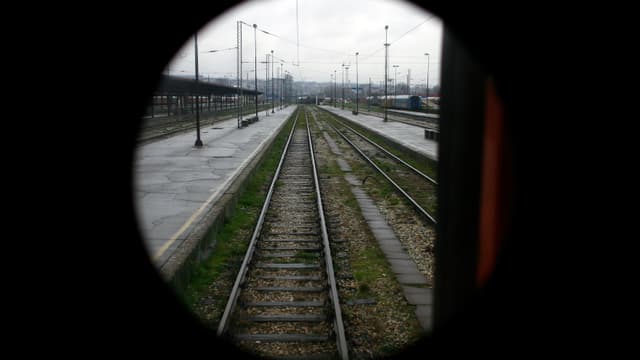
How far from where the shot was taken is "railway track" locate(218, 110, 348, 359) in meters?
5.93

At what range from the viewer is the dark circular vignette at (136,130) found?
11.6ft

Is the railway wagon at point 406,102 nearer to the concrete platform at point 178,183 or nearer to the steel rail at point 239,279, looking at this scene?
the concrete platform at point 178,183

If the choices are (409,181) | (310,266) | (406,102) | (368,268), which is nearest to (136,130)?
(310,266)

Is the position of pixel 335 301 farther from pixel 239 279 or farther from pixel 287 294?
pixel 239 279

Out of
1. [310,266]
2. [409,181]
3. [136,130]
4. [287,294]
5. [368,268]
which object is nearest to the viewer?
[136,130]

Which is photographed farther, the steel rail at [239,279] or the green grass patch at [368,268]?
the green grass patch at [368,268]

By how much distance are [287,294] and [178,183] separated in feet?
27.2

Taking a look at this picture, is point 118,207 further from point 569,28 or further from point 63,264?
point 569,28

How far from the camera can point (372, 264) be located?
28.9 feet

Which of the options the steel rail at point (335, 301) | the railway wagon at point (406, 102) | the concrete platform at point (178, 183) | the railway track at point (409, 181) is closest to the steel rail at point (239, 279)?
the concrete platform at point (178, 183)

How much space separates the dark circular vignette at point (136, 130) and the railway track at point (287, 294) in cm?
190

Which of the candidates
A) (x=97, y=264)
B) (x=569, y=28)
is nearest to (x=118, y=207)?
(x=97, y=264)

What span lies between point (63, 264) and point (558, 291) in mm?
3199

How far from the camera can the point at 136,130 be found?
428 centimetres
